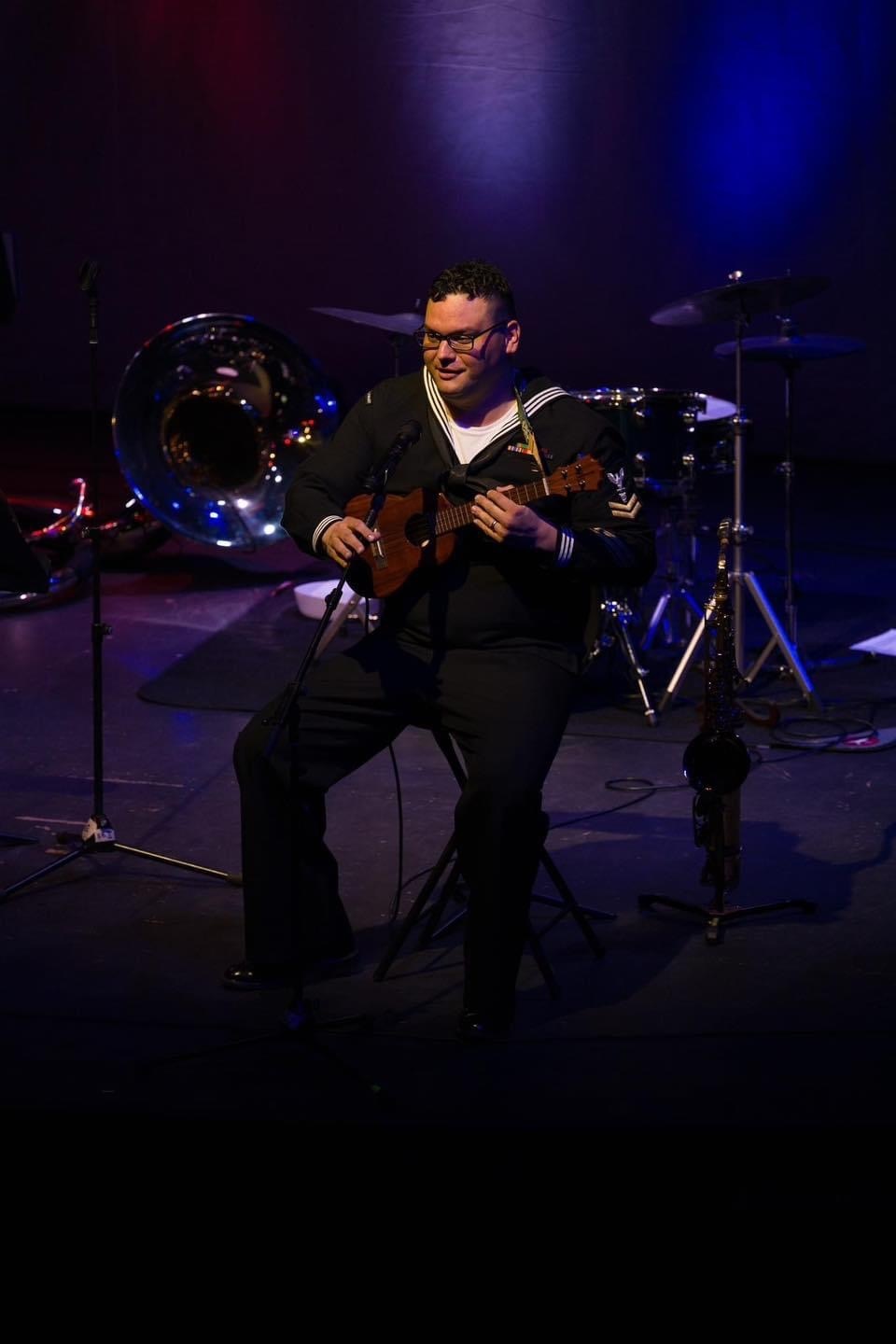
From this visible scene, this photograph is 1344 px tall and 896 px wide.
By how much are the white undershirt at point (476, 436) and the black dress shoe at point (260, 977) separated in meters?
1.32

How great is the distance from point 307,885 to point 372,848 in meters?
0.96

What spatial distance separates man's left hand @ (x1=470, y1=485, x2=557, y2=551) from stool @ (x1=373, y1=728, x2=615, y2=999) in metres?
0.67

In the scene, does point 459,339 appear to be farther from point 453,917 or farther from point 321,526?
point 453,917

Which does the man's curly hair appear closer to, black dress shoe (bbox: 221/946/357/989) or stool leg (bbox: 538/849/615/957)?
stool leg (bbox: 538/849/615/957)

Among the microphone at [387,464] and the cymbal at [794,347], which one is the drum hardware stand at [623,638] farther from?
the microphone at [387,464]

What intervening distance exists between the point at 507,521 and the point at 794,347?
3391mm

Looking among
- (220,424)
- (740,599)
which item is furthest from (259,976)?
(220,424)

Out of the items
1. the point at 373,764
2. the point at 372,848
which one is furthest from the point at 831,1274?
the point at 373,764

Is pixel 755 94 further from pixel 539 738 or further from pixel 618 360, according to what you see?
pixel 539 738

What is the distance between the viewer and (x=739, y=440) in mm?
6551

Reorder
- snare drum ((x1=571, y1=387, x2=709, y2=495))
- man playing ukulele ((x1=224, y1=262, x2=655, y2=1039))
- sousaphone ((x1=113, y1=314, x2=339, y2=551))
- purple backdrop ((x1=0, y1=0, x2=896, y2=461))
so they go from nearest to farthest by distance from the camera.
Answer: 1. man playing ukulele ((x1=224, y1=262, x2=655, y2=1039))
2. snare drum ((x1=571, y1=387, x2=709, y2=495))
3. sousaphone ((x1=113, y1=314, x2=339, y2=551))
4. purple backdrop ((x1=0, y1=0, x2=896, y2=461))

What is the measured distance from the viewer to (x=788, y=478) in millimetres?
7051

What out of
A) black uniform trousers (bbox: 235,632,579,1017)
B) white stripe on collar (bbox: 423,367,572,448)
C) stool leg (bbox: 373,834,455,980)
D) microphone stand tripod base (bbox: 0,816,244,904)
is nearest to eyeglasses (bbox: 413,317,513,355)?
white stripe on collar (bbox: 423,367,572,448)

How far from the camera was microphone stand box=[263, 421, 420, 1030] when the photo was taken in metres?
3.68
